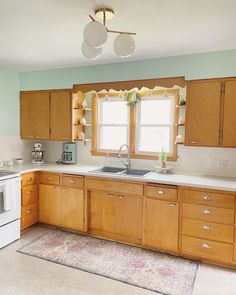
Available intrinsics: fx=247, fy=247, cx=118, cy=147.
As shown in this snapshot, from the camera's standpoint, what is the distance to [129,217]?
314cm

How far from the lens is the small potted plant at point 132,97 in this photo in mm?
3658

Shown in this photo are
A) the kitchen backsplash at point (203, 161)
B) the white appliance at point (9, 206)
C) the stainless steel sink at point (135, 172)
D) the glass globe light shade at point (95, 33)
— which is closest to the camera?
the glass globe light shade at point (95, 33)

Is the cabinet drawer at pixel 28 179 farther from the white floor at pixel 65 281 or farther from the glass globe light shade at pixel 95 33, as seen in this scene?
the glass globe light shade at pixel 95 33

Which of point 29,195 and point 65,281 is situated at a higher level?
point 29,195

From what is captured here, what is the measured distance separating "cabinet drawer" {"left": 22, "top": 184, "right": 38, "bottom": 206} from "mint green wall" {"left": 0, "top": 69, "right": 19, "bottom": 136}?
1002mm

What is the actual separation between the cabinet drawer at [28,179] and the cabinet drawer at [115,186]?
2.83 feet

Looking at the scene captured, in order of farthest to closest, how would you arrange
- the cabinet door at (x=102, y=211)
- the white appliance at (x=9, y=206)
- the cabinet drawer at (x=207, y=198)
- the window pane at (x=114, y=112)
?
the window pane at (x=114, y=112), the cabinet door at (x=102, y=211), the white appliance at (x=9, y=206), the cabinet drawer at (x=207, y=198)

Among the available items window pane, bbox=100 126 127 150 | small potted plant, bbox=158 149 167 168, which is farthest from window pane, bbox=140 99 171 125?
small potted plant, bbox=158 149 167 168

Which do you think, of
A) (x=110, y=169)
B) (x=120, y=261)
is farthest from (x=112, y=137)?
(x=120, y=261)

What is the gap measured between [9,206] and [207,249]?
241 cm

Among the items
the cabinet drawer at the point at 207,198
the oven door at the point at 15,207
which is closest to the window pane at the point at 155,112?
the cabinet drawer at the point at 207,198

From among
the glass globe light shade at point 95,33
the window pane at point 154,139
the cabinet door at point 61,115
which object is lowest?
the window pane at point 154,139

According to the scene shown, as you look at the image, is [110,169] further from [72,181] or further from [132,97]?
[132,97]

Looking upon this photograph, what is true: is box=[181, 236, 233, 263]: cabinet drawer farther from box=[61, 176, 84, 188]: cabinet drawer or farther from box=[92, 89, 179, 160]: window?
box=[61, 176, 84, 188]: cabinet drawer
